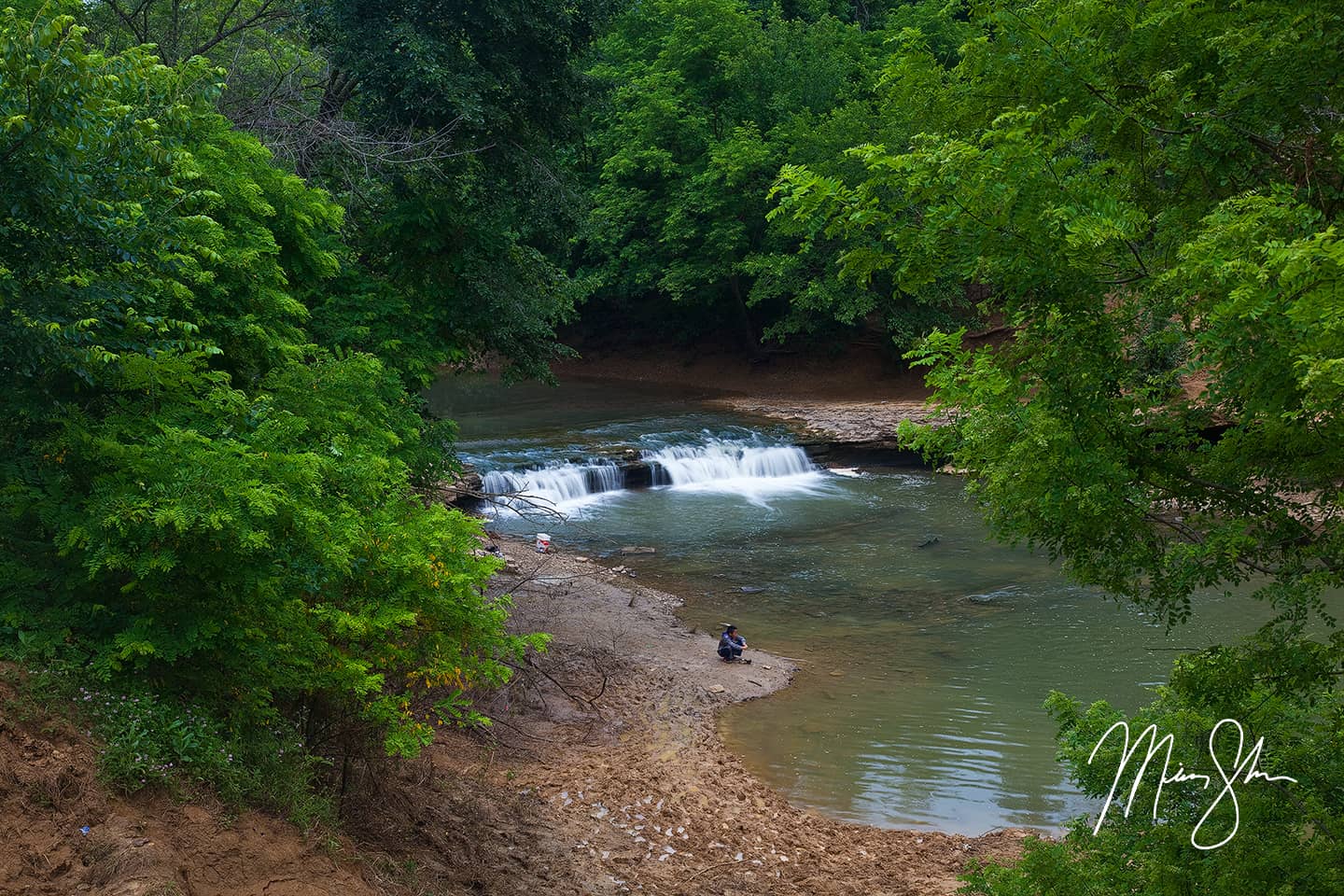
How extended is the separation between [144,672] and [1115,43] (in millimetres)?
6669

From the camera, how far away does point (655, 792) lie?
10430 mm

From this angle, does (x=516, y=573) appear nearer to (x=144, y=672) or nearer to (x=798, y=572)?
(x=798, y=572)

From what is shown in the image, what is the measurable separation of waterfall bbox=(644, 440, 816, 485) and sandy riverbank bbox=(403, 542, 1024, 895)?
11.4 m

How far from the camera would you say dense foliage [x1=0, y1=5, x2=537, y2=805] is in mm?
5875

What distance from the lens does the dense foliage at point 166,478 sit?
5.88 metres

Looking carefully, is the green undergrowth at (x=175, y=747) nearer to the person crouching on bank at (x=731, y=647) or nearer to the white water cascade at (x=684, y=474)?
the person crouching on bank at (x=731, y=647)

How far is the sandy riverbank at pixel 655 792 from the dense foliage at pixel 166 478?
2178 millimetres

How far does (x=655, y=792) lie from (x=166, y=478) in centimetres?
598

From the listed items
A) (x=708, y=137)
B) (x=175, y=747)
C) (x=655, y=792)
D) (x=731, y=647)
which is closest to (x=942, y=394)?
(x=175, y=747)

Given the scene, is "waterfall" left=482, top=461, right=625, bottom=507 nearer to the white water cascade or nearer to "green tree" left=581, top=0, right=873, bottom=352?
the white water cascade

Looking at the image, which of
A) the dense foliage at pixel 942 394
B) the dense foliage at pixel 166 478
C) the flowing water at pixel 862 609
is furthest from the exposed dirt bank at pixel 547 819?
the dense foliage at pixel 166 478

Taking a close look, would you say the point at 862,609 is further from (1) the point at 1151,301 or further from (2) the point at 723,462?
(1) the point at 1151,301

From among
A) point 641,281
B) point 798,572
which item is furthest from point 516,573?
point 641,281

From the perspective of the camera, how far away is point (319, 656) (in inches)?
276
